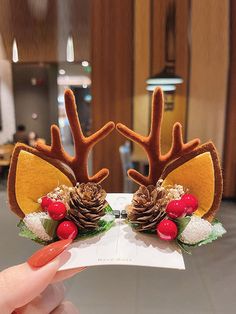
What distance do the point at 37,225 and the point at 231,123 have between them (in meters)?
3.43

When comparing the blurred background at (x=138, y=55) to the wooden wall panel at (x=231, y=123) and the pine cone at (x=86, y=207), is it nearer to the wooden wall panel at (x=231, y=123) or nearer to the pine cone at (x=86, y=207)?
the wooden wall panel at (x=231, y=123)

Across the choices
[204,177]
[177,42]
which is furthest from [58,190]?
[177,42]

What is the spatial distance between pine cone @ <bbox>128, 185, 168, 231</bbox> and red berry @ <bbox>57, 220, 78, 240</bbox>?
4.4 inches

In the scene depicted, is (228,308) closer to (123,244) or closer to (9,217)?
(123,244)

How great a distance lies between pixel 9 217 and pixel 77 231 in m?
2.42

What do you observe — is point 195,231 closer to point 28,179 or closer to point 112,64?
point 28,179

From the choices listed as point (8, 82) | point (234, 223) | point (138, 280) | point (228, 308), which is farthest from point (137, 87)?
point (8, 82)

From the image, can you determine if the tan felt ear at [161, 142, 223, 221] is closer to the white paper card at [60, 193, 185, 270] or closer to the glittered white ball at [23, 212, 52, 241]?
the white paper card at [60, 193, 185, 270]

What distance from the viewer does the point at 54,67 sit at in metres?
5.58

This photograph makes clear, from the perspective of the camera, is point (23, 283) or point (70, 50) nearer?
point (23, 283)

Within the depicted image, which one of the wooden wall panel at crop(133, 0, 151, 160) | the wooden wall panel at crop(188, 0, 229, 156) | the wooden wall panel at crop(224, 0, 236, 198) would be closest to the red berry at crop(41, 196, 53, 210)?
the wooden wall panel at crop(133, 0, 151, 160)

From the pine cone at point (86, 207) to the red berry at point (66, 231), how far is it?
0.01 meters

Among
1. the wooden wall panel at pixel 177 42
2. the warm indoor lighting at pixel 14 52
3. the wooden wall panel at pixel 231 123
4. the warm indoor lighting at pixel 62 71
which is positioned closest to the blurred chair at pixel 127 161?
the wooden wall panel at pixel 177 42

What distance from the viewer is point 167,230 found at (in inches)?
21.1
